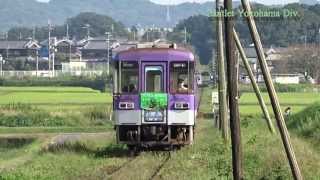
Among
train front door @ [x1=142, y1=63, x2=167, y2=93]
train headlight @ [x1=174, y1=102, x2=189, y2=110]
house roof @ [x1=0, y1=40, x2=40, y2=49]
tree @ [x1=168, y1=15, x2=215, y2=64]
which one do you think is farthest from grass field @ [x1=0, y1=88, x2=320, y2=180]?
house roof @ [x1=0, y1=40, x2=40, y2=49]

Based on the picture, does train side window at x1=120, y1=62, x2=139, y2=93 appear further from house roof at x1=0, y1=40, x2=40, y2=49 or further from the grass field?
house roof at x1=0, y1=40, x2=40, y2=49

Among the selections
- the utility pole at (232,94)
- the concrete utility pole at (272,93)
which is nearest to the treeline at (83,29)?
the concrete utility pole at (272,93)

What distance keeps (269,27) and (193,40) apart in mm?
23938

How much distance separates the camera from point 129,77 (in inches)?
784

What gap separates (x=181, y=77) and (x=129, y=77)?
138cm

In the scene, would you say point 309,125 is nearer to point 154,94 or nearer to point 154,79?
point 154,79

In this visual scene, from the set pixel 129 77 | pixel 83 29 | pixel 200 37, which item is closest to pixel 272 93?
pixel 129 77

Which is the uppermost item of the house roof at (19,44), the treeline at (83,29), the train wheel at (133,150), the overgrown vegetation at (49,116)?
the treeline at (83,29)

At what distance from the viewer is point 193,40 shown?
133750 millimetres

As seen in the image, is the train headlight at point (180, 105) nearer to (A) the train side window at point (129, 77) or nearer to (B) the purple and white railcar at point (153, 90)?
(B) the purple and white railcar at point (153, 90)

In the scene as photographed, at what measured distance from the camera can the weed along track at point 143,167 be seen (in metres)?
15.1

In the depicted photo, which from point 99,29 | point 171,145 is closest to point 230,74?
point 171,145

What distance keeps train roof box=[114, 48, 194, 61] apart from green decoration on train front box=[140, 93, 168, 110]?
962mm

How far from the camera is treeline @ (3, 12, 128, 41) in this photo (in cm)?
17438
